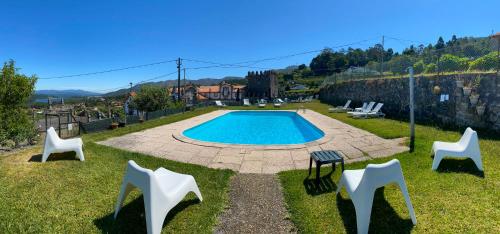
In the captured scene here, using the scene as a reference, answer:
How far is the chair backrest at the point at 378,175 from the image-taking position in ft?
9.71

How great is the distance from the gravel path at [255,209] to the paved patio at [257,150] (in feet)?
2.23

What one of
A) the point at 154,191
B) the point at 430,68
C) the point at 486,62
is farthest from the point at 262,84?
the point at 154,191

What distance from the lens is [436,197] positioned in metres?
3.72

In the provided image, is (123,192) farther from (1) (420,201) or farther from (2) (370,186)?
(1) (420,201)

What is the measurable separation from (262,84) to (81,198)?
42854 mm

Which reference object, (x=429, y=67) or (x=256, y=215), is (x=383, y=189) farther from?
(x=429, y=67)

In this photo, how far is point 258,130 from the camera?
13773 millimetres

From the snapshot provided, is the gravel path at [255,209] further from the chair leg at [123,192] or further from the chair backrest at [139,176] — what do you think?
the chair leg at [123,192]

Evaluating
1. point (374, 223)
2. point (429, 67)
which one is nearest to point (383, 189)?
point (374, 223)

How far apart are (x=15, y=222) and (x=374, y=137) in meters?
8.27

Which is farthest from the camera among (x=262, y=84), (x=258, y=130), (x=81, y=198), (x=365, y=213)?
(x=262, y=84)

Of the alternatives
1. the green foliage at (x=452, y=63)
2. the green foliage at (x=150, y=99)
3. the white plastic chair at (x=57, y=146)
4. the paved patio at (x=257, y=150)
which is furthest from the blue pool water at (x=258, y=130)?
the green foliage at (x=150, y=99)

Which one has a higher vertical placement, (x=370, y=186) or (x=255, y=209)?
(x=370, y=186)

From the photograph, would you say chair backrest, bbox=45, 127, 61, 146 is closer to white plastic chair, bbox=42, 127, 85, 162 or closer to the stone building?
white plastic chair, bbox=42, 127, 85, 162
